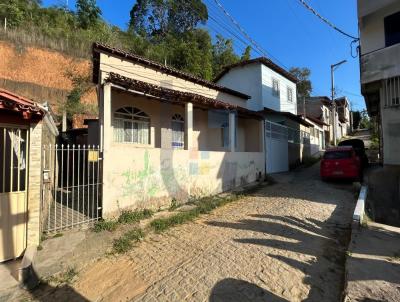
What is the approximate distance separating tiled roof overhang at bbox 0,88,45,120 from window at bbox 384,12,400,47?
13805 mm

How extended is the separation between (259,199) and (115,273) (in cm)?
657

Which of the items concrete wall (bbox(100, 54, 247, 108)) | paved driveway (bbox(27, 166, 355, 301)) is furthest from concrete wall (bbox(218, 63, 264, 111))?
paved driveway (bbox(27, 166, 355, 301))

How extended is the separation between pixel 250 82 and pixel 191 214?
42.3 ft

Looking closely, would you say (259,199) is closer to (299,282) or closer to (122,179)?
(122,179)

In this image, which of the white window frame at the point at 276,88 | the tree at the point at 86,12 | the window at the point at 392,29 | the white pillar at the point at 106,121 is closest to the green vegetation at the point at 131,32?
the tree at the point at 86,12

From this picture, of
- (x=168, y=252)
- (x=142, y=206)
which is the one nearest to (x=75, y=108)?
(x=142, y=206)

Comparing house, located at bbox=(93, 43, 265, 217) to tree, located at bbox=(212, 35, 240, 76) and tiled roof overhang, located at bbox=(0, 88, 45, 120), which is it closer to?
tiled roof overhang, located at bbox=(0, 88, 45, 120)

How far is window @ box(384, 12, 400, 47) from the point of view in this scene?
11820mm

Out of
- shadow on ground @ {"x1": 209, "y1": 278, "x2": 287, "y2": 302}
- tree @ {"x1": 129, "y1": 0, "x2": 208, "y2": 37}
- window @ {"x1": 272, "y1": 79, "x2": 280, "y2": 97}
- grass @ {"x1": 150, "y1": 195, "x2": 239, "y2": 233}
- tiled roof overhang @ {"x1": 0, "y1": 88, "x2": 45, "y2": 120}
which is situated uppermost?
tree @ {"x1": 129, "y1": 0, "x2": 208, "y2": 37}

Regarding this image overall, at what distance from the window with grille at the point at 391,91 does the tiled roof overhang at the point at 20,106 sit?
12.5m

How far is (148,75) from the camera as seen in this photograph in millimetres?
11156

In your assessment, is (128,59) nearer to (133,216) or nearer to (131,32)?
(133,216)

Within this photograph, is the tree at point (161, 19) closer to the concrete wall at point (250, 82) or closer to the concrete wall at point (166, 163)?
the concrete wall at point (250, 82)

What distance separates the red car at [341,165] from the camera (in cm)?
1244
